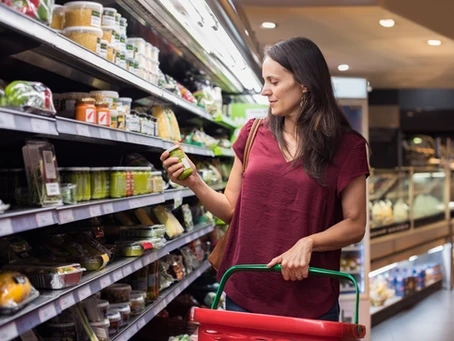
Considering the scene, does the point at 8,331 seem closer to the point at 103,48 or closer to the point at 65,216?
the point at 65,216

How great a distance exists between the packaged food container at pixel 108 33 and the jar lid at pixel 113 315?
3.88ft

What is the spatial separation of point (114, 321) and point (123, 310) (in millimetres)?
125

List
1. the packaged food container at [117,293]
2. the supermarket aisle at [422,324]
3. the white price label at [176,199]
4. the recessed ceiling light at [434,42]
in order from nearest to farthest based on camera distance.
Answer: the packaged food container at [117,293]
the white price label at [176,199]
the supermarket aisle at [422,324]
the recessed ceiling light at [434,42]

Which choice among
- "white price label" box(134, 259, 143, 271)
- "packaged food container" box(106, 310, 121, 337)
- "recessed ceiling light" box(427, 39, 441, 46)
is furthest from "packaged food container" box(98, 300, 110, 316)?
"recessed ceiling light" box(427, 39, 441, 46)

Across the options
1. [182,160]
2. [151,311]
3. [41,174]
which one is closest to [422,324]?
[151,311]

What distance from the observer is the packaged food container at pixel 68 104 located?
277cm

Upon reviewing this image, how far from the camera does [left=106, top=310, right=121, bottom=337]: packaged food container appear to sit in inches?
120

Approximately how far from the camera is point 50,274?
93.2 inches

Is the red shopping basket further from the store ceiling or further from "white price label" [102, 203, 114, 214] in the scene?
the store ceiling

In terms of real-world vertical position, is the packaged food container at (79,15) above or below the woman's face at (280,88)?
above

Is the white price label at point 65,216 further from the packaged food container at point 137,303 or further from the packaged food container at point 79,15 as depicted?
the packaged food container at point 137,303

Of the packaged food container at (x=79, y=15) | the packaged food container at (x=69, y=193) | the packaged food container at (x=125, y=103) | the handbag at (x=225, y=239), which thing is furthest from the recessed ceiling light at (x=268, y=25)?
the packaged food container at (x=69, y=193)

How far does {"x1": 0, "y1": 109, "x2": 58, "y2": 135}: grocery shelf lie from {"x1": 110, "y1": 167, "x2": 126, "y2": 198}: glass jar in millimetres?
866

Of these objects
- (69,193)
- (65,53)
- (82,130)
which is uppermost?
(65,53)
